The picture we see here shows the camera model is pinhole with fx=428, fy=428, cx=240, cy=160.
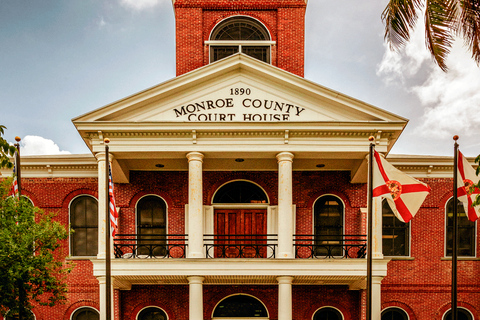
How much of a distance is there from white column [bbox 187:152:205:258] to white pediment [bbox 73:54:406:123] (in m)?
1.69

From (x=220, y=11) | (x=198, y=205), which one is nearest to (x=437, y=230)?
(x=198, y=205)

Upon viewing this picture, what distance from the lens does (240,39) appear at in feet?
63.8

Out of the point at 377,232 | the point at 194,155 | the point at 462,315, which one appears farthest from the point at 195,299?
the point at 462,315

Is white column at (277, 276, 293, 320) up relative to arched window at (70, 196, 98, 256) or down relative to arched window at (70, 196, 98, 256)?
down

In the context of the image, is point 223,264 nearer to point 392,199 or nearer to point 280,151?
point 280,151

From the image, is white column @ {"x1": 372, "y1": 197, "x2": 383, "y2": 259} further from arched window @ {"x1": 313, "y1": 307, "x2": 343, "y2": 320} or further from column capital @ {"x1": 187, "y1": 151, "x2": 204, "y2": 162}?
column capital @ {"x1": 187, "y1": 151, "x2": 204, "y2": 162}

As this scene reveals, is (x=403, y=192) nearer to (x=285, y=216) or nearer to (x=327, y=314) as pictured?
(x=285, y=216)

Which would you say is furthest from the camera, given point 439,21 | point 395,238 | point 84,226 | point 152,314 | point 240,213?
point 395,238

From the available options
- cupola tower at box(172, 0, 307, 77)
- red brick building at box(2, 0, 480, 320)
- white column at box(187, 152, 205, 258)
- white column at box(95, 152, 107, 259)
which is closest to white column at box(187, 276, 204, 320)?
red brick building at box(2, 0, 480, 320)

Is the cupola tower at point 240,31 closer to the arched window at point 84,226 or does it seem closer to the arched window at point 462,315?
the arched window at point 84,226

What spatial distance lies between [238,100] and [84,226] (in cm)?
832

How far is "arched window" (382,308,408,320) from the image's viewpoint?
16922 mm

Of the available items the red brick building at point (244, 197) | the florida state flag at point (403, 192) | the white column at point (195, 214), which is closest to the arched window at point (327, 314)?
the red brick building at point (244, 197)

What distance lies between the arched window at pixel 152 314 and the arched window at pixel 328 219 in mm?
6418
